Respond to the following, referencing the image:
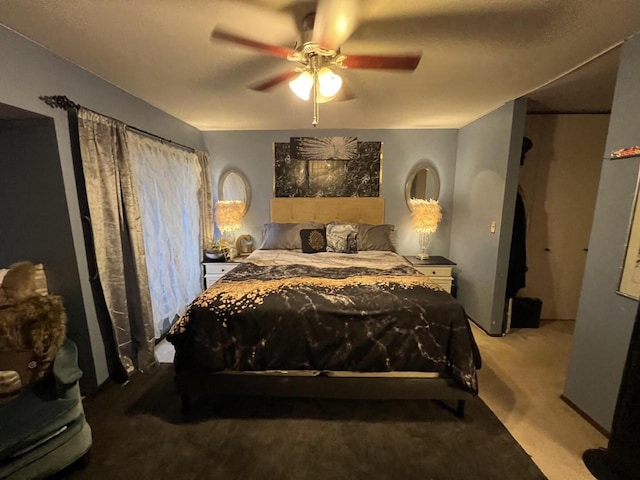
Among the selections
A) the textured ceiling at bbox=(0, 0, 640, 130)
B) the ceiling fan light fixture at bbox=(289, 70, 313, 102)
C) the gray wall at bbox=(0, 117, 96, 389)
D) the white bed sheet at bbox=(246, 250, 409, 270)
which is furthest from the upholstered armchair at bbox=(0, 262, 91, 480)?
the ceiling fan light fixture at bbox=(289, 70, 313, 102)

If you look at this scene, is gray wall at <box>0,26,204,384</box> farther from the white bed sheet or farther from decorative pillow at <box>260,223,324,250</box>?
decorative pillow at <box>260,223,324,250</box>

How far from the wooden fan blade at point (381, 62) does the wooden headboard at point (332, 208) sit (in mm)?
2389

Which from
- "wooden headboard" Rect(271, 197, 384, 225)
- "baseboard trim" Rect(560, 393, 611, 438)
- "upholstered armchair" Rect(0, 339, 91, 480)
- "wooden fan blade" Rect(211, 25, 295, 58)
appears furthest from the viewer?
"wooden headboard" Rect(271, 197, 384, 225)

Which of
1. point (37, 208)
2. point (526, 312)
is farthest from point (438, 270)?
point (37, 208)

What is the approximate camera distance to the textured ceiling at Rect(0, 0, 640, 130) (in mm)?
1396

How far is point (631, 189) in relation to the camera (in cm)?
167

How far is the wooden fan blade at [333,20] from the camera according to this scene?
1.17 metres

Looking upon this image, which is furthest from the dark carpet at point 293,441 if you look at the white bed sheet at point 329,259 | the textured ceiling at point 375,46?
the textured ceiling at point 375,46

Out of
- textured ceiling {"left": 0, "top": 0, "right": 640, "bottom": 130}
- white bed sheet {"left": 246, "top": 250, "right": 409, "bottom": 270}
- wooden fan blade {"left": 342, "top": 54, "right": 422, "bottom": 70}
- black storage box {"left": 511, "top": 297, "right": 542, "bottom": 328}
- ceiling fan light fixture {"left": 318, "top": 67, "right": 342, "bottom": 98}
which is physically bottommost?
black storage box {"left": 511, "top": 297, "right": 542, "bottom": 328}

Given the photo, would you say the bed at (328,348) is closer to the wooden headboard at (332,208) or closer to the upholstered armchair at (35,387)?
the upholstered armchair at (35,387)

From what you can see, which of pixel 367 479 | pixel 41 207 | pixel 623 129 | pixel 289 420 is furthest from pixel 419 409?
pixel 41 207

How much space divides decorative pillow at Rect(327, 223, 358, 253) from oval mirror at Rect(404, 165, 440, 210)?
103cm

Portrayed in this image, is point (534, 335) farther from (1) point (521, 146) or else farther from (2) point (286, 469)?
(2) point (286, 469)

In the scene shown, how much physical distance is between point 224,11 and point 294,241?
246cm
